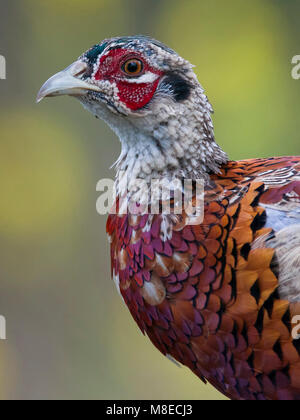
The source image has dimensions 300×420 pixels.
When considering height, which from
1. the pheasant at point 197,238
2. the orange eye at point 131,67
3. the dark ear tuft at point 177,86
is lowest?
the pheasant at point 197,238

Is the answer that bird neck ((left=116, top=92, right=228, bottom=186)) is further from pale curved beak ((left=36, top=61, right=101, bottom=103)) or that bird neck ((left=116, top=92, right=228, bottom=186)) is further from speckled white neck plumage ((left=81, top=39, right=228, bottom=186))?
pale curved beak ((left=36, top=61, right=101, bottom=103))

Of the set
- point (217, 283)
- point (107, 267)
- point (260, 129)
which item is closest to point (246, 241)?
point (217, 283)

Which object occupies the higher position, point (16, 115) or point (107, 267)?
point (16, 115)

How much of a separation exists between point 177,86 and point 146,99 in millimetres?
68

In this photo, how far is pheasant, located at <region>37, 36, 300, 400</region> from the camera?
93cm

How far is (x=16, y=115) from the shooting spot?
2686 millimetres

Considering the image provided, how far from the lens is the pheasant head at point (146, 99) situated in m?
0.98

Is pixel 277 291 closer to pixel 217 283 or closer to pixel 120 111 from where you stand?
pixel 217 283

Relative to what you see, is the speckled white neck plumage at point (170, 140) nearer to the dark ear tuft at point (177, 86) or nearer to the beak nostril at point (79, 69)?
the dark ear tuft at point (177, 86)

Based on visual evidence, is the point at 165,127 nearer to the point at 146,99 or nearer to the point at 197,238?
the point at 146,99

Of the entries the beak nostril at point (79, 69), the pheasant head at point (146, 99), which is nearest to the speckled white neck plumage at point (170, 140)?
the pheasant head at point (146, 99)

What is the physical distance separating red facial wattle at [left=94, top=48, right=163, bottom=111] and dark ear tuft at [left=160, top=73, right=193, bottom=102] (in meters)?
0.04

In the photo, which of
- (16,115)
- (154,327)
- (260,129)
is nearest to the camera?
(154,327)
